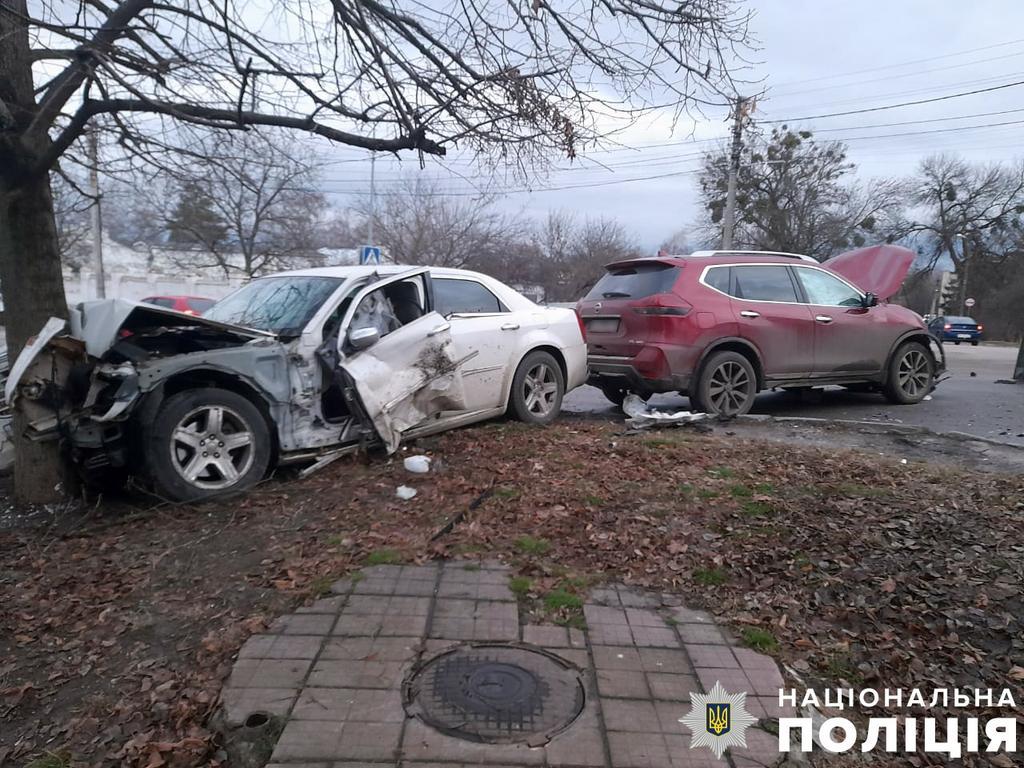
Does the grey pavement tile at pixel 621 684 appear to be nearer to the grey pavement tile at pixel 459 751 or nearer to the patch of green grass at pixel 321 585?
the grey pavement tile at pixel 459 751

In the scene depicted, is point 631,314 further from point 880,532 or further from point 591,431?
point 880,532

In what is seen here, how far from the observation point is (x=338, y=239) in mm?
36281

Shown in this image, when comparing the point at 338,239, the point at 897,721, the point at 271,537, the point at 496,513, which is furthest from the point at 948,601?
the point at 338,239

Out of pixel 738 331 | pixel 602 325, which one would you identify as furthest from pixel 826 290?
pixel 602 325

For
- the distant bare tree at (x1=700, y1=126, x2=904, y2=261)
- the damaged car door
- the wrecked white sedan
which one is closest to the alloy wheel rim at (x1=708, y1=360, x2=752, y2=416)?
the wrecked white sedan

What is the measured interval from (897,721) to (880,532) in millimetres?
1685

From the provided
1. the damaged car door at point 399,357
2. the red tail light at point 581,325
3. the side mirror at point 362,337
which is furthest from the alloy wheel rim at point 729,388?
the side mirror at point 362,337

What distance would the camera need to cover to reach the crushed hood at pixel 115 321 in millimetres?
4762

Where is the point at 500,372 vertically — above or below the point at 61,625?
above

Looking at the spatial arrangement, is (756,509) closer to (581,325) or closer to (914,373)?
(581,325)

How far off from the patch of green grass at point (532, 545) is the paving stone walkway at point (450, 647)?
27cm

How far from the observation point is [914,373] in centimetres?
934

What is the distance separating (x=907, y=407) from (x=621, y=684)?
7797 mm

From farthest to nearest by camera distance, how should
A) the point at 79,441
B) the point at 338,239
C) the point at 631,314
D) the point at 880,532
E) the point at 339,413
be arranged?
the point at 338,239 < the point at 631,314 < the point at 339,413 < the point at 79,441 < the point at 880,532
